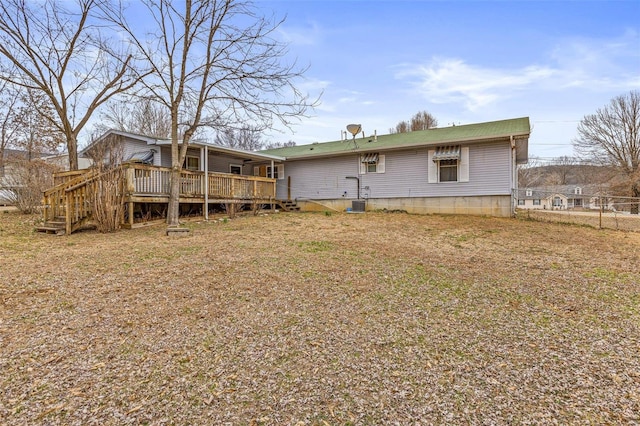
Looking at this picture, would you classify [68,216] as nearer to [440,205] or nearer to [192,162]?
[192,162]

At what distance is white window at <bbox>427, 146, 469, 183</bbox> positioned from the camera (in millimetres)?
12805

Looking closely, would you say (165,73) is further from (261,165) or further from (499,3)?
(499,3)

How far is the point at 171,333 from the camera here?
307 centimetres

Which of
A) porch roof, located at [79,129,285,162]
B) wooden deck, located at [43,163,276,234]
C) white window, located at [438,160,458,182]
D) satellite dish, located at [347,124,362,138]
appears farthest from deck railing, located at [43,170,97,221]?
white window, located at [438,160,458,182]

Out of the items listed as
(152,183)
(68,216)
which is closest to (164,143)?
(152,183)

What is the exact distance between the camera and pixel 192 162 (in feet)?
48.3

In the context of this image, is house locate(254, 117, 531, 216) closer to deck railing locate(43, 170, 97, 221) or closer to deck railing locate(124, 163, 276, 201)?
deck railing locate(124, 163, 276, 201)

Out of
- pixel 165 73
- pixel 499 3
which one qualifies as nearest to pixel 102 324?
pixel 165 73

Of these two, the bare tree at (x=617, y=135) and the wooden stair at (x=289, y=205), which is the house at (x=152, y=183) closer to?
the wooden stair at (x=289, y=205)

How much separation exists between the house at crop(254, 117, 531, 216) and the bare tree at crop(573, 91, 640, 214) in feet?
77.6

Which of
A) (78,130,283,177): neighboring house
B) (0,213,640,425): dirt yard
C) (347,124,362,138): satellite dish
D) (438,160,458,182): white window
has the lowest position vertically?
(0,213,640,425): dirt yard

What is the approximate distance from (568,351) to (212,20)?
11168 millimetres

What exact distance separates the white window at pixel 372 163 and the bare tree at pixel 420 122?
575 inches

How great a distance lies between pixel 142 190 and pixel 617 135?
41291 mm
